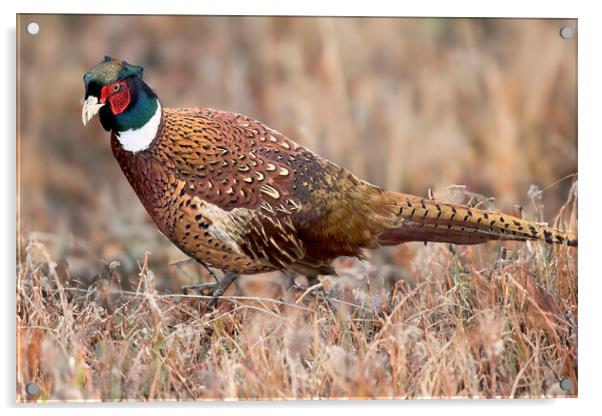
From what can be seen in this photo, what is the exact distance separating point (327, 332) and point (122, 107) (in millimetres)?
1034

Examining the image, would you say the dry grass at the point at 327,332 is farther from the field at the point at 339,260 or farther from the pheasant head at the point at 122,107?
the pheasant head at the point at 122,107

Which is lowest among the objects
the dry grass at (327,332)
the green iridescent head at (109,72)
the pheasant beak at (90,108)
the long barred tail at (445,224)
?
the dry grass at (327,332)

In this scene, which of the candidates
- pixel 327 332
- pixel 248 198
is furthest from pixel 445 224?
pixel 248 198

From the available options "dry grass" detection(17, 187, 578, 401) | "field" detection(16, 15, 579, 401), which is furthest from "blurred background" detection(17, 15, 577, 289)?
"dry grass" detection(17, 187, 578, 401)

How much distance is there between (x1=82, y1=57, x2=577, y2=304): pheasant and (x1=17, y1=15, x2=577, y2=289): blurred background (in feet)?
0.24

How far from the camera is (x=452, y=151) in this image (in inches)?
146

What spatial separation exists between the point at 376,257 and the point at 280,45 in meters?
0.82

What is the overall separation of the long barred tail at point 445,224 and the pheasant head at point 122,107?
87cm

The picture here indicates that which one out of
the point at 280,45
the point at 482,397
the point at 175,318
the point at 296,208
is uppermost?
the point at 280,45

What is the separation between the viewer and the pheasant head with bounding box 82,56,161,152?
349 cm

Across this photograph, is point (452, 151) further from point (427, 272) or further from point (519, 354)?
point (519, 354)

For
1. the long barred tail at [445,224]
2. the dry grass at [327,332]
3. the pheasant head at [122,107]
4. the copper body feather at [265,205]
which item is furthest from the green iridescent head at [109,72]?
the long barred tail at [445,224]

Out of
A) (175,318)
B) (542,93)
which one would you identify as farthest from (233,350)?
(542,93)

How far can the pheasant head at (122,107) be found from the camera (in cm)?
349
